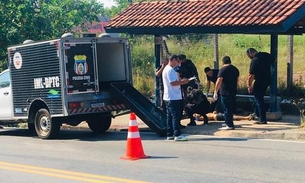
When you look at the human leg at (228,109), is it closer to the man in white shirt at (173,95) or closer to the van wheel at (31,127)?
the man in white shirt at (173,95)

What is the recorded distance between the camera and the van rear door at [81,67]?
44.8 feet

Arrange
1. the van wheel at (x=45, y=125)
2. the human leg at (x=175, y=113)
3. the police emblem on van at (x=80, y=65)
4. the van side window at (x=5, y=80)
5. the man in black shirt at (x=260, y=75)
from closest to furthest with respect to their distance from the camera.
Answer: the human leg at (x=175, y=113) → the police emblem on van at (x=80, y=65) → the van wheel at (x=45, y=125) → the man in black shirt at (x=260, y=75) → the van side window at (x=5, y=80)

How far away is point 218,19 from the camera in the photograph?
14805mm

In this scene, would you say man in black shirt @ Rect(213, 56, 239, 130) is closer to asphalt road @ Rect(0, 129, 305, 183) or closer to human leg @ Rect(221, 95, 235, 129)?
human leg @ Rect(221, 95, 235, 129)

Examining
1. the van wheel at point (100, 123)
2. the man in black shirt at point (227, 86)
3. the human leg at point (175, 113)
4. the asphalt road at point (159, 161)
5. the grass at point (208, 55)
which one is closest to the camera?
the asphalt road at point (159, 161)

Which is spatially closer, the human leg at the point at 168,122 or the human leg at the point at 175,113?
the human leg at the point at 175,113

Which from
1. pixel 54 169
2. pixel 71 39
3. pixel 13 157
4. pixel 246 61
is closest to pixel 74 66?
pixel 71 39

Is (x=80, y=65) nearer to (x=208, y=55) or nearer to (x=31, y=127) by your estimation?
(x=31, y=127)

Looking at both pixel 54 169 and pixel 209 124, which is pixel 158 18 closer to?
pixel 209 124

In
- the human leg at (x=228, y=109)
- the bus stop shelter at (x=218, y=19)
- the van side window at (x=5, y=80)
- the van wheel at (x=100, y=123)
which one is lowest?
the van wheel at (x=100, y=123)

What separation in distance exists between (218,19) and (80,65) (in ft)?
12.1

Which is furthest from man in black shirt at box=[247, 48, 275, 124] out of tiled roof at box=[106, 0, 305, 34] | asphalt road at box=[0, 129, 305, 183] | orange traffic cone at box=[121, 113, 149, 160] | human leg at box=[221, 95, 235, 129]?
orange traffic cone at box=[121, 113, 149, 160]

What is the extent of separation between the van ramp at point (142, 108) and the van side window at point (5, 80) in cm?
305

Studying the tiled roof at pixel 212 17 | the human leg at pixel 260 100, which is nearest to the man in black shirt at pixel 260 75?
the human leg at pixel 260 100
